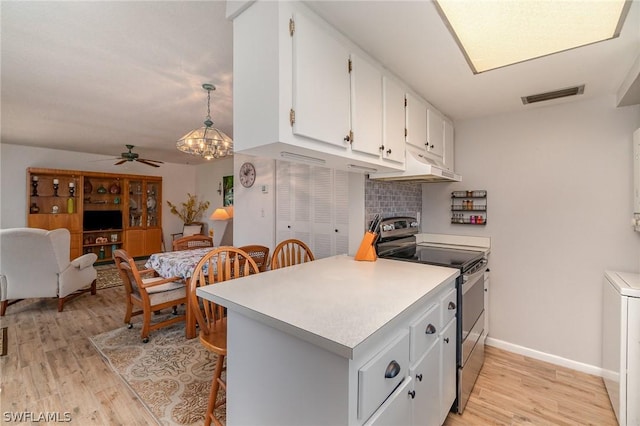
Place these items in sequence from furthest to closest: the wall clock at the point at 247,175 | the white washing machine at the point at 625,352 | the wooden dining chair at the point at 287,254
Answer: the wall clock at the point at 247,175 < the wooden dining chair at the point at 287,254 < the white washing machine at the point at 625,352

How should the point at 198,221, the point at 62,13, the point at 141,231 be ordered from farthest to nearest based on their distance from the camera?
the point at 198,221, the point at 141,231, the point at 62,13

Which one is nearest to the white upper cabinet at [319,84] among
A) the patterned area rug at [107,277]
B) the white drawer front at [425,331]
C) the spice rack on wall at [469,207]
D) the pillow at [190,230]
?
the white drawer front at [425,331]

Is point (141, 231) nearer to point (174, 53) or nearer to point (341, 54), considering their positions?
point (174, 53)

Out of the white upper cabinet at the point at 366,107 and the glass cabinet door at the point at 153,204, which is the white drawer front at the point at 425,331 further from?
the glass cabinet door at the point at 153,204

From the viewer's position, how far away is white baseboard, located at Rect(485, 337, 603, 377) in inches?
87.0

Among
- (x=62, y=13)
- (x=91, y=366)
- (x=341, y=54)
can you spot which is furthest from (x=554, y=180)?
(x=91, y=366)

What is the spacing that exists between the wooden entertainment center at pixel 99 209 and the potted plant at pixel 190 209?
40cm

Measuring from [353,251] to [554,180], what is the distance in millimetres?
1798

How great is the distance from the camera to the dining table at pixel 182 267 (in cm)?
268

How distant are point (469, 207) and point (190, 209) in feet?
20.7

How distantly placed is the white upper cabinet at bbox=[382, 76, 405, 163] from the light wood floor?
171 cm

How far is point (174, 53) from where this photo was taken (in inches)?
77.7

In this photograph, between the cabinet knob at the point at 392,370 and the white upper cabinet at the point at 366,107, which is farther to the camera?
the white upper cabinet at the point at 366,107

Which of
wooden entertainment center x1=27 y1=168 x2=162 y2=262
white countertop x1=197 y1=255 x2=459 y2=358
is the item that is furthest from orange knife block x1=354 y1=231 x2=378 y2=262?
wooden entertainment center x1=27 y1=168 x2=162 y2=262
